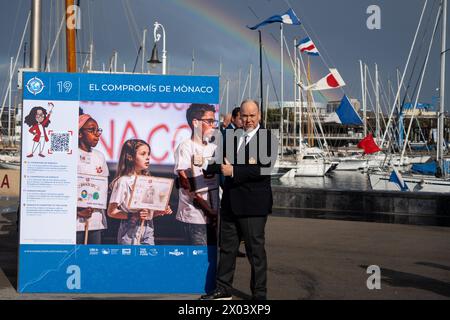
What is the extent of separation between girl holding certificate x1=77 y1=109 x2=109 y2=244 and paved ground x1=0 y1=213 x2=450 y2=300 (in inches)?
29.0

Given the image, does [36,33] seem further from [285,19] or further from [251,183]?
[285,19]

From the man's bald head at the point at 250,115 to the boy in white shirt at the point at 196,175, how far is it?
41 cm

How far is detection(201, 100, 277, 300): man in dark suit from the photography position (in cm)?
661

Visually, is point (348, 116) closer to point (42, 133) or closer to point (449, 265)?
point (449, 265)

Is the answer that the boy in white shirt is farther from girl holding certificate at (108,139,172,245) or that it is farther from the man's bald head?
the man's bald head

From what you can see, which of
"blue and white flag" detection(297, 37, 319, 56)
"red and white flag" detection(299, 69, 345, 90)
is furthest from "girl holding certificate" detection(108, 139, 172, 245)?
"red and white flag" detection(299, 69, 345, 90)

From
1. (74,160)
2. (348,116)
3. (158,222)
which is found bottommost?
(158,222)

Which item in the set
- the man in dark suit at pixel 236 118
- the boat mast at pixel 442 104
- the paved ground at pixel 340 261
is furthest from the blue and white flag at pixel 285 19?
the man in dark suit at pixel 236 118

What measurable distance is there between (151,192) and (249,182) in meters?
1.08

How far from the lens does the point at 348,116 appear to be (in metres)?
46.5

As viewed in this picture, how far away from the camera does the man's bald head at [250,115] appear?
6688 mm
